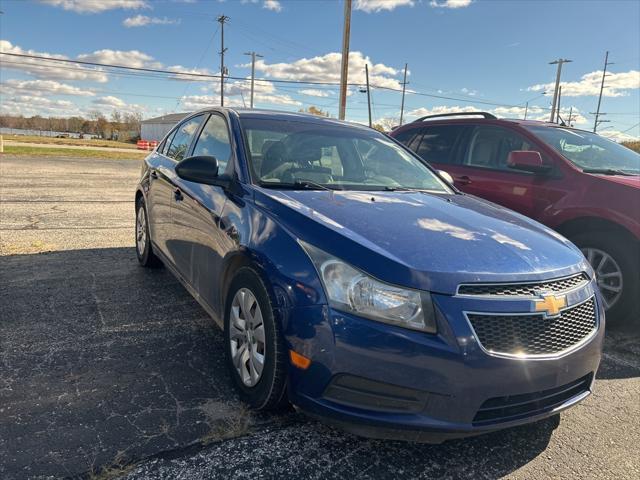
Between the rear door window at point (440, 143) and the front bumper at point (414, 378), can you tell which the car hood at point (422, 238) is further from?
the rear door window at point (440, 143)

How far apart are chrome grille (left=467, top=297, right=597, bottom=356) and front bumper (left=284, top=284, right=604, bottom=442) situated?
5cm

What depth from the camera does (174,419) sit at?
2.53 m

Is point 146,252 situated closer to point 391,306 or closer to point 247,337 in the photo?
point 247,337

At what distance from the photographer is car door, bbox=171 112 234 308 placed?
305 cm

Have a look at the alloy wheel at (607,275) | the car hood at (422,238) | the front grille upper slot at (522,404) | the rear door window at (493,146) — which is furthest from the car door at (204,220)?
the alloy wheel at (607,275)

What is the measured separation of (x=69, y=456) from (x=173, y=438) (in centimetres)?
46

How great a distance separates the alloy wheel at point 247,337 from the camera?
2.49 metres

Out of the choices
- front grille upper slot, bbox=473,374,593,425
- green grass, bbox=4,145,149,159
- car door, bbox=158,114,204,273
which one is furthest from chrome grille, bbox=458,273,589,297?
green grass, bbox=4,145,149,159

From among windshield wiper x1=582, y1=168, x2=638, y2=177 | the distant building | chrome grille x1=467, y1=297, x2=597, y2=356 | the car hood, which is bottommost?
chrome grille x1=467, y1=297, x2=597, y2=356

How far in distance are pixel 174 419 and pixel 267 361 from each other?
634mm

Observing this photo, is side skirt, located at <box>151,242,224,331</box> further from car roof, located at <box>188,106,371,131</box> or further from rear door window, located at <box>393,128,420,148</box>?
rear door window, located at <box>393,128,420,148</box>

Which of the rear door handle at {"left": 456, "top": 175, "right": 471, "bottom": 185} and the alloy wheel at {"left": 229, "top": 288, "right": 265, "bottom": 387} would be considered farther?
the rear door handle at {"left": 456, "top": 175, "right": 471, "bottom": 185}

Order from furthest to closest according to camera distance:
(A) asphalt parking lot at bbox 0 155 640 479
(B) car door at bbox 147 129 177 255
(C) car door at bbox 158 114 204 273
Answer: (B) car door at bbox 147 129 177 255, (C) car door at bbox 158 114 204 273, (A) asphalt parking lot at bbox 0 155 640 479

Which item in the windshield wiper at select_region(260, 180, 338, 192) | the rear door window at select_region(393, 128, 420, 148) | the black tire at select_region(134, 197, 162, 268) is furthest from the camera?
the rear door window at select_region(393, 128, 420, 148)
